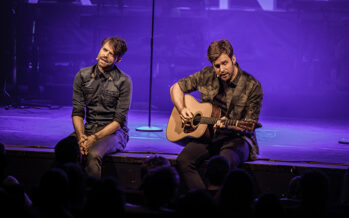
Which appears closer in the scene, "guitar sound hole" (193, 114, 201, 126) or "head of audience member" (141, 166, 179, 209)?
"head of audience member" (141, 166, 179, 209)

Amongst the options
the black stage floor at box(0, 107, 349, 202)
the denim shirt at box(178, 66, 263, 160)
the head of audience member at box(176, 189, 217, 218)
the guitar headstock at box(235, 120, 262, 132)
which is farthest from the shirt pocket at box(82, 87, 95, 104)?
the head of audience member at box(176, 189, 217, 218)

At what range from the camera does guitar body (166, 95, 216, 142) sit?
368 cm

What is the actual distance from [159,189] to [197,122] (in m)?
1.80

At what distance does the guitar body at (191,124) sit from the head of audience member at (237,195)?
157 centimetres

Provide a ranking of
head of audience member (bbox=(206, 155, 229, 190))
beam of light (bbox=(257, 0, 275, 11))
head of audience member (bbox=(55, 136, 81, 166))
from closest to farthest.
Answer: head of audience member (bbox=(206, 155, 229, 190)) < head of audience member (bbox=(55, 136, 81, 166)) < beam of light (bbox=(257, 0, 275, 11))

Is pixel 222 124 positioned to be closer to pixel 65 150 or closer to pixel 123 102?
pixel 123 102

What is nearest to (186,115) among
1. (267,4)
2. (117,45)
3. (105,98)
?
(105,98)

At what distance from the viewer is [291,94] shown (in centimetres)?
1062

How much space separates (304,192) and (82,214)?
1.10 m

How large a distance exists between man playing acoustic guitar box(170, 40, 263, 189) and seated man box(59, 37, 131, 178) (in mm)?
595

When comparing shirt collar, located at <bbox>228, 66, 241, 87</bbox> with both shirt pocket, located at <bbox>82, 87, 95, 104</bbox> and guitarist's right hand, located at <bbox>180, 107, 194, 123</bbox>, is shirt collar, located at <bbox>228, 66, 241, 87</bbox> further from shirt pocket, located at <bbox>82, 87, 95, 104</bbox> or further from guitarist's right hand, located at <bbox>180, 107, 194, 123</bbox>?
shirt pocket, located at <bbox>82, 87, 95, 104</bbox>

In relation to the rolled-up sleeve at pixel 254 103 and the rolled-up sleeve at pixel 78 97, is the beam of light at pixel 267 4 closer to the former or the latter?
the rolled-up sleeve at pixel 254 103

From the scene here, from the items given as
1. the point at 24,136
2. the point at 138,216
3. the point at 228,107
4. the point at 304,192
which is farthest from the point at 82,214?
the point at 24,136

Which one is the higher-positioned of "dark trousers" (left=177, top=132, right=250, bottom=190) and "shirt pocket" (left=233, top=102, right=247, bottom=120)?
"shirt pocket" (left=233, top=102, right=247, bottom=120)
